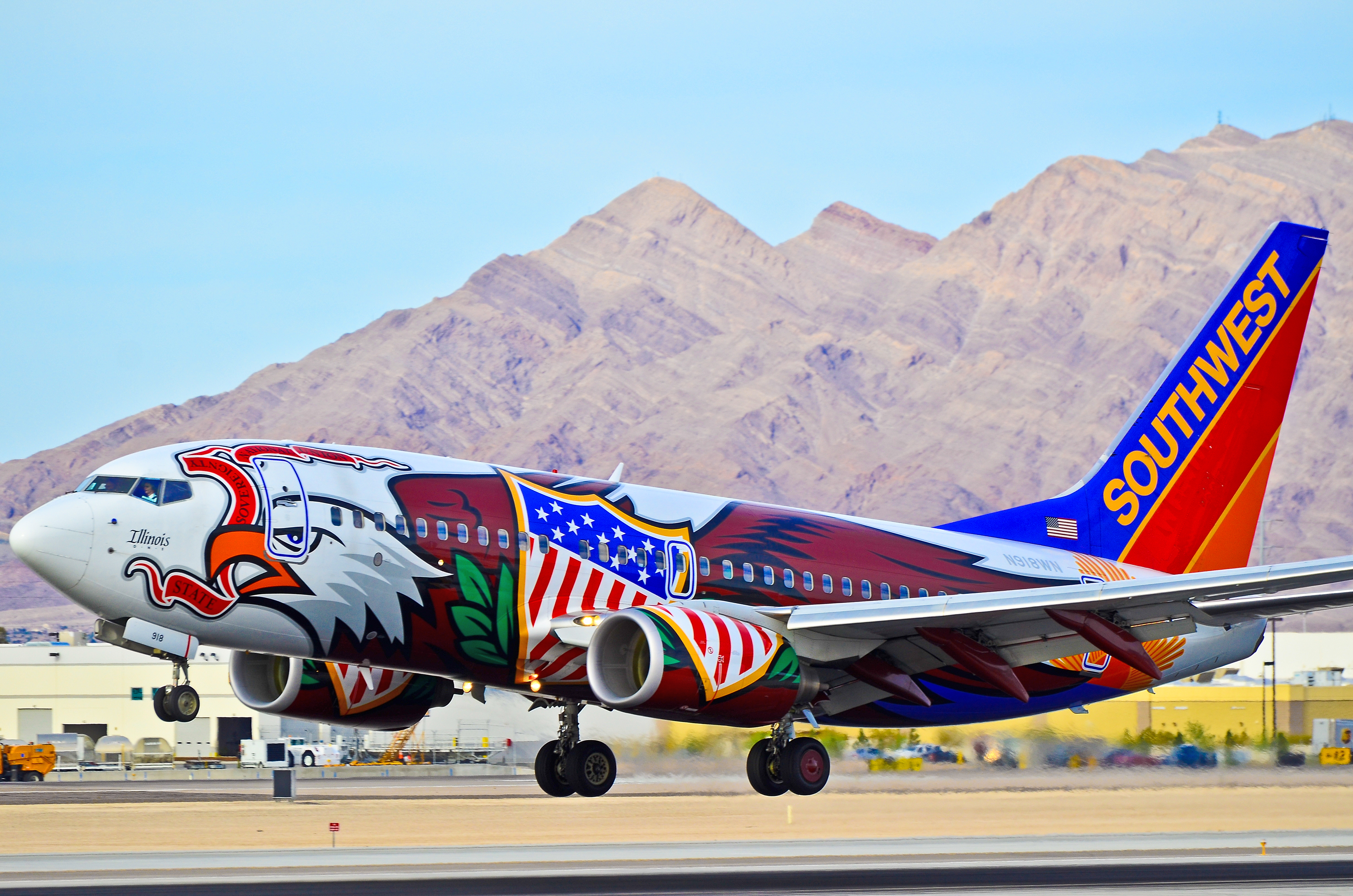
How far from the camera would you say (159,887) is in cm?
2784

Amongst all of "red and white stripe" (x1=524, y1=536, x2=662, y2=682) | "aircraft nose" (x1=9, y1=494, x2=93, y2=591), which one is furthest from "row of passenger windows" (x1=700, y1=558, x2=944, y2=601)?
"aircraft nose" (x1=9, y1=494, x2=93, y2=591)

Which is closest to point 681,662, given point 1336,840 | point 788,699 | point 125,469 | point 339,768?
point 788,699

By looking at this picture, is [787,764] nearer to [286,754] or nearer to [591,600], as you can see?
[591,600]

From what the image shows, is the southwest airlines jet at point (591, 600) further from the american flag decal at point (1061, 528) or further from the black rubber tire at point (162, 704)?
the american flag decal at point (1061, 528)

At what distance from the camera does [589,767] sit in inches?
1190

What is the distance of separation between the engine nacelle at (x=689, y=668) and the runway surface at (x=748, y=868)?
9.07ft

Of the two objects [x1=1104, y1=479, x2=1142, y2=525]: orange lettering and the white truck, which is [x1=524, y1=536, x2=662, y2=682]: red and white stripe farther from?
the white truck

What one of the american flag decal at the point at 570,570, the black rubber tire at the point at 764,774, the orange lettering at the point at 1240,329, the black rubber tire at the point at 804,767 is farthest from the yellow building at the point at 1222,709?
the american flag decal at the point at 570,570

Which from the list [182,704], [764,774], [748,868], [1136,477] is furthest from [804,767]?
[1136,477]

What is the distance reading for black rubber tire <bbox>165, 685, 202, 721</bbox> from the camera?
22.5 metres

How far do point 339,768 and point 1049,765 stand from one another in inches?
1684

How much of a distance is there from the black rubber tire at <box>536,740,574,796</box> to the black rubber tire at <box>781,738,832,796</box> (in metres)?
3.77

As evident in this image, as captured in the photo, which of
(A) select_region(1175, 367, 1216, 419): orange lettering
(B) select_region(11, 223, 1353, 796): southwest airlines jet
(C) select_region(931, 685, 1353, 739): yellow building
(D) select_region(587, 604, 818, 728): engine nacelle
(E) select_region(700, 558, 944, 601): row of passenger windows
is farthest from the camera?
(C) select_region(931, 685, 1353, 739): yellow building

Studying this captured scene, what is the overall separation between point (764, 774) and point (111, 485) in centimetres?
1188
